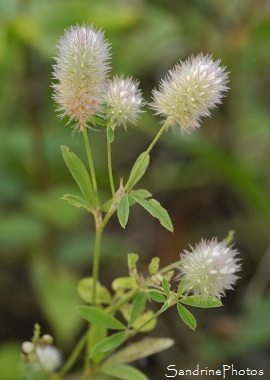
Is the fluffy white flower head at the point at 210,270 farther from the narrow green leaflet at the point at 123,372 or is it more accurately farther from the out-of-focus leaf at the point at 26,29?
the out-of-focus leaf at the point at 26,29

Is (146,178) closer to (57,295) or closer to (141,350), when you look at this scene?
(57,295)

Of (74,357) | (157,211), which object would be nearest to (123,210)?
(157,211)

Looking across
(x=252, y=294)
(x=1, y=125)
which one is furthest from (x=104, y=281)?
(x=1, y=125)

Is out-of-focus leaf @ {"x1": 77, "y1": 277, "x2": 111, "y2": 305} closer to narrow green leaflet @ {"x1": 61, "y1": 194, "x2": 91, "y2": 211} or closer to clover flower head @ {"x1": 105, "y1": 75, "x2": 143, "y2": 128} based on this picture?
narrow green leaflet @ {"x1": 61, "y1": 194, "x2": 91, "y2": 211}

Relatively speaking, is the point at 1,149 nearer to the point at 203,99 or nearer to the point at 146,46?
the point at 146,46

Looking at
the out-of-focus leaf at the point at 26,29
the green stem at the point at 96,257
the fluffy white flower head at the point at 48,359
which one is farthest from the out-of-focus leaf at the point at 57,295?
the green stem at the point at 96,257
